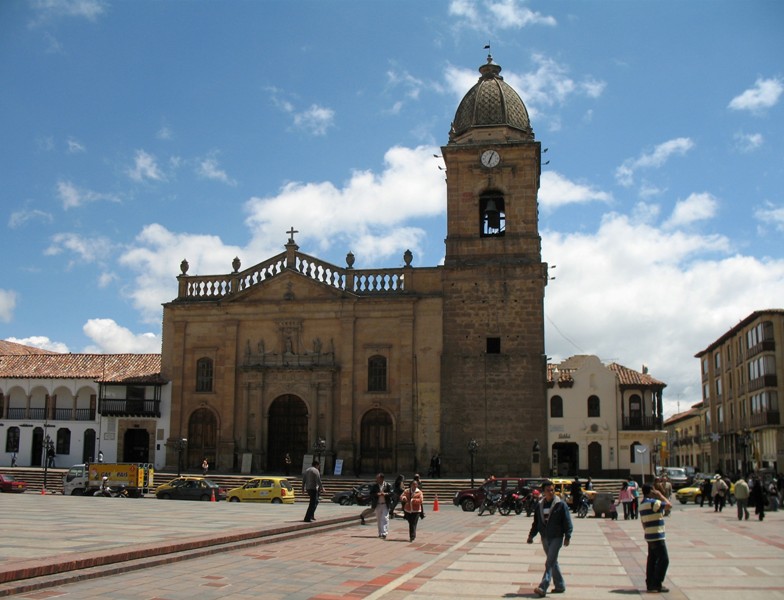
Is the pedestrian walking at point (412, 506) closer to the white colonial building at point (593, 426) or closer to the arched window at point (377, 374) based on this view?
the arched window at point (377, 374)

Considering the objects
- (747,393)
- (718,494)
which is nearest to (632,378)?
(747,393)

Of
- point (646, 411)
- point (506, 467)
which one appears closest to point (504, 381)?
point (506, 467)

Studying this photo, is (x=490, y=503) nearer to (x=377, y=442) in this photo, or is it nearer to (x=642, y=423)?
(x=377, y=442)

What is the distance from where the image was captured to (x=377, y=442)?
40281mm

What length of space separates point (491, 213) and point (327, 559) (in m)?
28.8

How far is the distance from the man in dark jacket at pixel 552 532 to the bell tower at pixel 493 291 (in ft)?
85.9

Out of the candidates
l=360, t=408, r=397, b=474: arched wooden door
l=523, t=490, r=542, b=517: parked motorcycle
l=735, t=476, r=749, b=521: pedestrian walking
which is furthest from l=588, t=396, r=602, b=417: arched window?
l=735, t=476, r=749, b=521: pedestrian walking

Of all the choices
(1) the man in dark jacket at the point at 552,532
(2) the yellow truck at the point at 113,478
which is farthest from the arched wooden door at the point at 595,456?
(1) the man in dark jacket at the point at 552,532

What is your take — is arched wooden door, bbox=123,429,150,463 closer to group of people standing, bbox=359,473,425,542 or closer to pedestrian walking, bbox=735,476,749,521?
group of people standing, bbox=359,473,425,542

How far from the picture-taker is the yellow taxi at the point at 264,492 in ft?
107

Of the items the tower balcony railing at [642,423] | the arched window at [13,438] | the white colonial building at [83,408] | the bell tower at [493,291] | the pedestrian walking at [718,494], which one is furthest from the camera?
the tower balcony railing at [642,423]

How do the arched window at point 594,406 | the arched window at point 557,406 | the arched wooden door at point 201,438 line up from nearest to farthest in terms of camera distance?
the arched wooden door at point 201,438
the arched window at point 594,406
the arched window at point 557,406

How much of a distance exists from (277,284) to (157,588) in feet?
104

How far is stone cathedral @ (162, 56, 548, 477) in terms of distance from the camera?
39.2 metres
